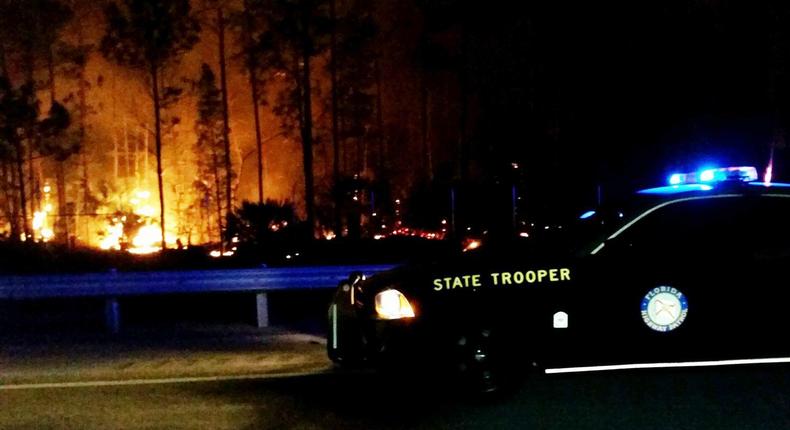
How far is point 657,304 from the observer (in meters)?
6.30

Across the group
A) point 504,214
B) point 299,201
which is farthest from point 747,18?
point 299,201

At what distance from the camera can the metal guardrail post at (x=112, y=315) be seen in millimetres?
10203

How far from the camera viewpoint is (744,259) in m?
6.38

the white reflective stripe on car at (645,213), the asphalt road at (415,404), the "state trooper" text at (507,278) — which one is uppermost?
the white reflective stripe on car at (645,213)

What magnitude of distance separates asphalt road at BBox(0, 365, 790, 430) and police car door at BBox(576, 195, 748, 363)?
1.13ft

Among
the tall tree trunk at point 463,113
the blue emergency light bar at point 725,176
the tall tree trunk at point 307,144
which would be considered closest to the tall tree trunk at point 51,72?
the tall tree trunk at point 307,144

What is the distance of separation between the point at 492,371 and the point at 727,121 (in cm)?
1754

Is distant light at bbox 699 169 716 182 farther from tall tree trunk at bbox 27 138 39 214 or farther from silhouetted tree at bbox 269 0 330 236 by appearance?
tall tree trunk at bbox 27 138 39 214

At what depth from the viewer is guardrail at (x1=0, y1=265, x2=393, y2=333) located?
1019 cm

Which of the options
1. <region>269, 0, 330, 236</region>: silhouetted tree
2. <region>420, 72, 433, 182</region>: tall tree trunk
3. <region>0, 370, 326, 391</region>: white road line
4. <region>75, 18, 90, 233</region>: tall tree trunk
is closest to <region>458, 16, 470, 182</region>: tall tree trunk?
<region>420, 72, 433, 182</region>: tall tree trunk

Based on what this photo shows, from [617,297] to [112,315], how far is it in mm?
6087

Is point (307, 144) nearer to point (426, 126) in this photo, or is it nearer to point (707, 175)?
point (426, 126)

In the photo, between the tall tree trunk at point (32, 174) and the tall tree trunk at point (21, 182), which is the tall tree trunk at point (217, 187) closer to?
the tall tree trunk at point (32, 174)

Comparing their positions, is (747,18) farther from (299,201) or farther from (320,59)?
(299,201)
